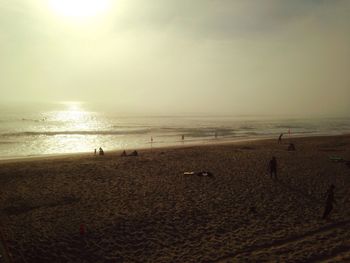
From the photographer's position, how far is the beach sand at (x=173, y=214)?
10812 millimetres

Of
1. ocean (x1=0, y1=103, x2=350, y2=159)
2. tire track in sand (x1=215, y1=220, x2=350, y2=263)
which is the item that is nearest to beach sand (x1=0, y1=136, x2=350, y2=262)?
tire track in sand (x1=215, y1=220, x2=350, y2=263)

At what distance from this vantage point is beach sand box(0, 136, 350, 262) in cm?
1081

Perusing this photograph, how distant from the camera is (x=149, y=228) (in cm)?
1285

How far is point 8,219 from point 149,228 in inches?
244

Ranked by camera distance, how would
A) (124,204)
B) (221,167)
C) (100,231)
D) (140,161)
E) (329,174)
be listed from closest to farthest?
(100,231), (124,204), (329,174), (221,167), (140,161)

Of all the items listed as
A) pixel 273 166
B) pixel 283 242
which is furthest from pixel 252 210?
pixel 273 166

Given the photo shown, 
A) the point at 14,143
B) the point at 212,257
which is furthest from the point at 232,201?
the point at 14,143

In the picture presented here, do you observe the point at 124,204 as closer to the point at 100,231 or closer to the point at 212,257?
the point at 100,231

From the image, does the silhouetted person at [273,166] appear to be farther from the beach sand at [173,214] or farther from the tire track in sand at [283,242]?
the tire track in sand at [283,242]

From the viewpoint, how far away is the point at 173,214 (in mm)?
14320

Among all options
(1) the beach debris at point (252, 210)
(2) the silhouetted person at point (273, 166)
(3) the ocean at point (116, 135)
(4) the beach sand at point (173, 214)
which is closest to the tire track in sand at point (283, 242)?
(4) the beach sand at point (173, 214)

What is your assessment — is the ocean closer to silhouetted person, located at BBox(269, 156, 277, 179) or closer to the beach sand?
the beach sand

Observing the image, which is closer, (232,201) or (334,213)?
(334,213)

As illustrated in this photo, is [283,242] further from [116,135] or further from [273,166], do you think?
[116,135]
